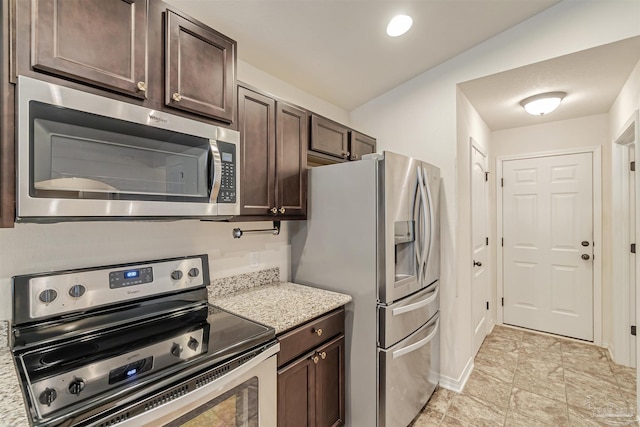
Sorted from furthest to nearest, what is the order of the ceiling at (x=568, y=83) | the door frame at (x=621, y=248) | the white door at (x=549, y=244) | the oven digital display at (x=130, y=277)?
the white door at (x=549, y=244) → the door frame at (x=621, y=248) → the ceiling at (x=568, y=83) → the oven digital display at (x=130, y=277)

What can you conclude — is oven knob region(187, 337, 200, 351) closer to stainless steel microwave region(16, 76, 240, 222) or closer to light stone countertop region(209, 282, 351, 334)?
light stone countertop region(209, 282, 351, 334)

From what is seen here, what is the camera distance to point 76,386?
89 centimetres

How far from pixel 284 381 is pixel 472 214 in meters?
2.25

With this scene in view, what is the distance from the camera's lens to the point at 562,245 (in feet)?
11.2

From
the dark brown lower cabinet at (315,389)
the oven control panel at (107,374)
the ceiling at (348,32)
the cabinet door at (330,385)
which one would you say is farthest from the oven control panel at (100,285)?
the ceiling at (348,32)

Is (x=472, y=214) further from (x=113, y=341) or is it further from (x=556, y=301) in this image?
(x=113, y=341)

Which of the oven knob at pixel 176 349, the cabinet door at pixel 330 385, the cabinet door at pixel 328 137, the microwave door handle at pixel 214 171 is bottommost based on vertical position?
the cabinet door at pixel 330 385

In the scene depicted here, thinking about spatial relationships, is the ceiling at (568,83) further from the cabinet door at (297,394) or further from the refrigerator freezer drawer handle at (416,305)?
the cabinet door at (297,394)

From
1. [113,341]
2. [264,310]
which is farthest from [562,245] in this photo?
[113,341]

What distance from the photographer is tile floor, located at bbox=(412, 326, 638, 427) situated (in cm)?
211

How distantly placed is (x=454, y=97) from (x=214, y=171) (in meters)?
2.04

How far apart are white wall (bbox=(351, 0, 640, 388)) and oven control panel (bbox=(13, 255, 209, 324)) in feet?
6.37

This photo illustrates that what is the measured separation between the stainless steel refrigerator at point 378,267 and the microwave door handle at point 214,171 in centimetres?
82

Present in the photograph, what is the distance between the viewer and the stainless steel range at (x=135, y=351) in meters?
0.88
